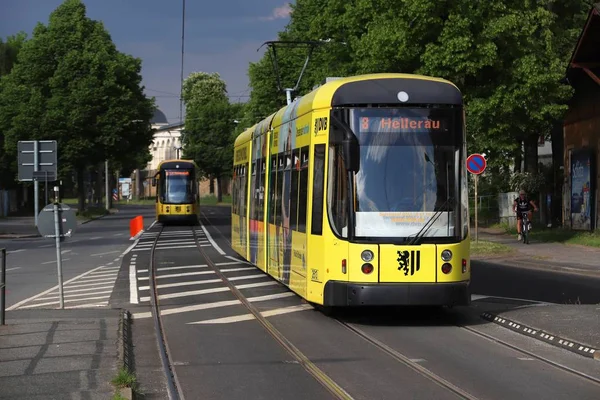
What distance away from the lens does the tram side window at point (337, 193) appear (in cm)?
1321

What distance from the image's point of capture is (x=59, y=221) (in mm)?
15445

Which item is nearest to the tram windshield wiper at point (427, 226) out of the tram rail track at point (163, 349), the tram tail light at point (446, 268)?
the tram tail light at point (446, 268)

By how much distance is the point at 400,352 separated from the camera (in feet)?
36.4

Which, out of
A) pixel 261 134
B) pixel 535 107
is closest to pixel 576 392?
pixel 261 134

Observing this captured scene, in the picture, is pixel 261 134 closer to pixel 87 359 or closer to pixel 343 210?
pixel 343 210

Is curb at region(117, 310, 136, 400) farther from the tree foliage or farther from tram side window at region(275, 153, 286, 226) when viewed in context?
the tree foliage

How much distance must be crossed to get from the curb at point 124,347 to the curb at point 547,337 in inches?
188

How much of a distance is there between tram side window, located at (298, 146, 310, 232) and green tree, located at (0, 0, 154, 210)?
51788 mm

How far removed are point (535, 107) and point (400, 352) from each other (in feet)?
78.0

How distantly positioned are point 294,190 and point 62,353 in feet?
19.5

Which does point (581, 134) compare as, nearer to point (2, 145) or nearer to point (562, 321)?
point (562, 321)

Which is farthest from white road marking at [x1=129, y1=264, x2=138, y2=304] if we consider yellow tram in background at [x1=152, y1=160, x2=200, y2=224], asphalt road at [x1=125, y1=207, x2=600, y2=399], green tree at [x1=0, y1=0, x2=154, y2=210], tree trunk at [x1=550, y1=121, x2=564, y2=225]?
green tree at [x1=0, y1=0, x2=154, y2=210]

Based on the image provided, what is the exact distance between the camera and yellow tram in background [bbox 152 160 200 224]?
49938 millimetres

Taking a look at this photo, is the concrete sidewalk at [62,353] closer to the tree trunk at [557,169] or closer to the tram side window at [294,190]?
the tram side window at [294,190]
